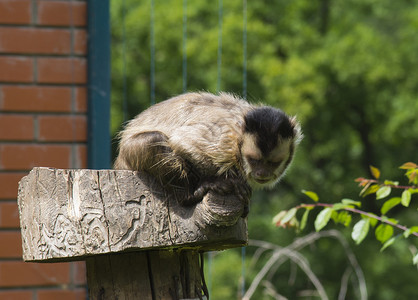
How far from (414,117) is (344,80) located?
6.38ft

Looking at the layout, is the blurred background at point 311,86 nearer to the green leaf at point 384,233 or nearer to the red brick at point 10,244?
the red brick at point 10,244

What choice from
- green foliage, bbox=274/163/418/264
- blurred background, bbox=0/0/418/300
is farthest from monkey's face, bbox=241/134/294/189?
blurred background, bbox=0/0/418/300

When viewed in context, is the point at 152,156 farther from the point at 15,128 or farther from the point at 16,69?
the point at 16,69

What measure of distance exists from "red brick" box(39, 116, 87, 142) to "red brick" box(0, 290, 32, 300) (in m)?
1.09

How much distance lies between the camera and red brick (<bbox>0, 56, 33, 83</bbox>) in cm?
527

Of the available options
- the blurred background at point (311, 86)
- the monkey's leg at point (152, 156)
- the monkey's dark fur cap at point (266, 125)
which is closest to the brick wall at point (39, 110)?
the monkey's leg at point (152, 156)

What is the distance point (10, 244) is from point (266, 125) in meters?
2.36

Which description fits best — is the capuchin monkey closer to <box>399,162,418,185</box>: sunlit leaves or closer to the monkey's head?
the monkey's head

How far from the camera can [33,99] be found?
5.29 meters

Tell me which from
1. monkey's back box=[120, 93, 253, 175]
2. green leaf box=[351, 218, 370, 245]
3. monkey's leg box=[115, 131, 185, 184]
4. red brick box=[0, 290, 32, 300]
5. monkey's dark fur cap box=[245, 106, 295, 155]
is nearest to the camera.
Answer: monkey's leg box=[115, 131, 185, 184]

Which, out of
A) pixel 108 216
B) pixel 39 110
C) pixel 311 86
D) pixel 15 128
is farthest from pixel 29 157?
pixel 311 86

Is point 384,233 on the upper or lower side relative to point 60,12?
lower

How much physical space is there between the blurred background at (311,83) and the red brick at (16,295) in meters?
10.5

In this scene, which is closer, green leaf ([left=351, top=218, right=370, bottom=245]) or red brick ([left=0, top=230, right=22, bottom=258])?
green leaf ([left=351, top=218, right=370, bottom=245])
